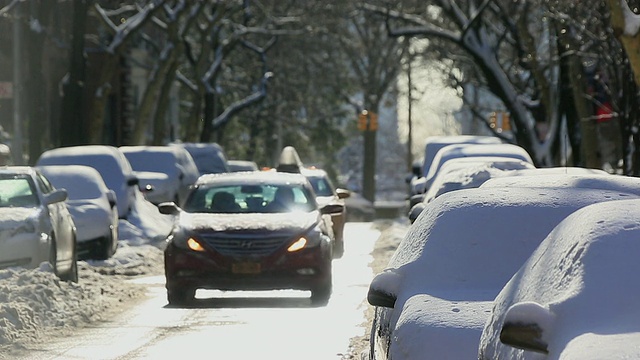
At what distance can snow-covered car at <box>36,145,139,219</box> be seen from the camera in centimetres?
2825

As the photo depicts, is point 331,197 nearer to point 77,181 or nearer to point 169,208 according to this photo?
point 77,181

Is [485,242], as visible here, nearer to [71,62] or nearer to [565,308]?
[565,308]

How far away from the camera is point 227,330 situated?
14.7m

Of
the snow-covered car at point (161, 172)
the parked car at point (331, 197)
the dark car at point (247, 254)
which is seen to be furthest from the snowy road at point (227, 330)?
the snow-covered car at point (161, 172)

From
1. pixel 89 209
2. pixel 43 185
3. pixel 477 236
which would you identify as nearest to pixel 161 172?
pixel 89 209

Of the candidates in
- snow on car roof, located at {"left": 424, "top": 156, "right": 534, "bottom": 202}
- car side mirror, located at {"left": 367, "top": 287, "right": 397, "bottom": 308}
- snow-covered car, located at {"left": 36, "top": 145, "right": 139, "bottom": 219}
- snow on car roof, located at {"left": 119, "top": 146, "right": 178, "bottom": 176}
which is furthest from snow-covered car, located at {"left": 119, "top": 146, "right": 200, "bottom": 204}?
car side mirror, located at {"left": 367, "top": 287, "right": 397, "bottom": 308}

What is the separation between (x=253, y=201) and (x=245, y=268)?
1.42m

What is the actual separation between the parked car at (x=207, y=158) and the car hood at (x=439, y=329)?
113 ft

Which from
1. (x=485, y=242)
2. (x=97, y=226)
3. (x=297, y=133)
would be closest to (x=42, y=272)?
(x=97, y=226)

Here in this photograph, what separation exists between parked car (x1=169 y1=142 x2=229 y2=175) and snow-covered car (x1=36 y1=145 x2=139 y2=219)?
13.6 metres

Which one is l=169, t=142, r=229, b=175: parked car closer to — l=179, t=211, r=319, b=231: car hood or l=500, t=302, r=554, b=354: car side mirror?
l=179, t=211, r=319, b=231: car hood

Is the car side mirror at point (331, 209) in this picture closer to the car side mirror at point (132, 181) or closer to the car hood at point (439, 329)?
the car hood at point (439, 329)

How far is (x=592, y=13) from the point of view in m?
31.5

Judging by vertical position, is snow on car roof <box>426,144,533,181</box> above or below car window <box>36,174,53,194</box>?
Answer: below
